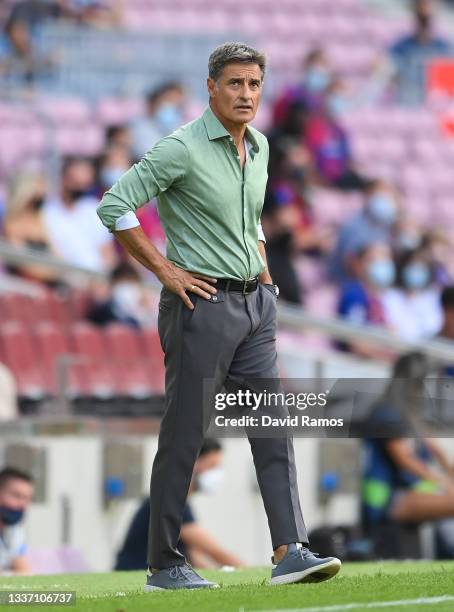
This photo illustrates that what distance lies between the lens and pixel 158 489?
18.0ft

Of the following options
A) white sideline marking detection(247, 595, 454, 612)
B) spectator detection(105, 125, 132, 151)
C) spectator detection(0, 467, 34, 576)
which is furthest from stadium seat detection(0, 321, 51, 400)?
white sideline marking detection(247, 595, 454, 612)

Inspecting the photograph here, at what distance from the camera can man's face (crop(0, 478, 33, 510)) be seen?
8.59 m

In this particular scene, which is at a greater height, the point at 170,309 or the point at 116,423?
the point at 170,309

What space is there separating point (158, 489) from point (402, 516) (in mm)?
3691

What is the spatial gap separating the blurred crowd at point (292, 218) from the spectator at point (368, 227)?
0.01 metres

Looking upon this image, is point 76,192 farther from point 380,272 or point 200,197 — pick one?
point 200,197

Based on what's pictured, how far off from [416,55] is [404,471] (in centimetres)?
1148

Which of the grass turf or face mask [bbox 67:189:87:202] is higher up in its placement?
face mask [bbox 67:189:87:202]

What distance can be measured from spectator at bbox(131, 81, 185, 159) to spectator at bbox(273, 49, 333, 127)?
3.29ft

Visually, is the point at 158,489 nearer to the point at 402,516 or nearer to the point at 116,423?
the point at 402,516

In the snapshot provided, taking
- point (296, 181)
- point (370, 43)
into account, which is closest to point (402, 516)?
point (296, 181)

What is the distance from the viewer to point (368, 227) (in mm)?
15398

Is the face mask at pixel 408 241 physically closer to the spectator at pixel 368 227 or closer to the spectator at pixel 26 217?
the spectator at pixel 368 227

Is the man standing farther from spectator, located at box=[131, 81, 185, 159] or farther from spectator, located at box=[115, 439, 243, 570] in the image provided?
spectator, located at box=[131, 81, 185, 159]
